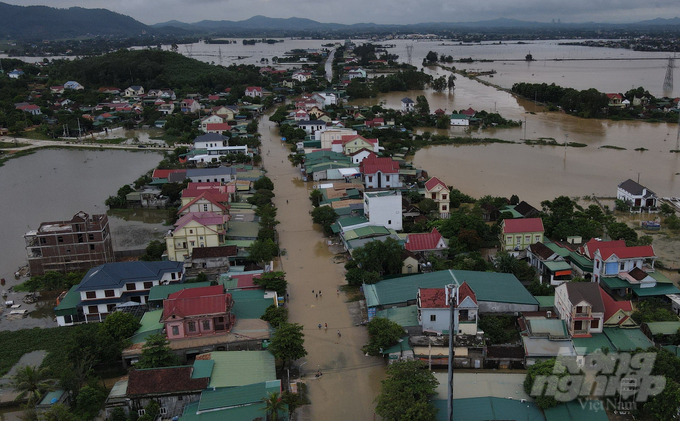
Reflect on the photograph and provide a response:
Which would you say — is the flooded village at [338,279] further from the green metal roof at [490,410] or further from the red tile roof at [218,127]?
the red tile roof at [218,127]

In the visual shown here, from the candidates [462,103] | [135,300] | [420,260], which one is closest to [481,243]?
[420,260]

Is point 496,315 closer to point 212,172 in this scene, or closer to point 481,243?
point 481,243

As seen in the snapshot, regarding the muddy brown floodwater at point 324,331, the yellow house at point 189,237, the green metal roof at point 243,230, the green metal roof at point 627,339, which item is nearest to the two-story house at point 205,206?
the green metal roof at point 243,230

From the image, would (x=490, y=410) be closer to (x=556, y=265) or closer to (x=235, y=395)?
(x=235, y=395)

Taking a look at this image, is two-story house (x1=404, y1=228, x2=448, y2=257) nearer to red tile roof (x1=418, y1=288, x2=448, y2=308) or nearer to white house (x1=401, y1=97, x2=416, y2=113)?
red tile roof (x1=418, y1=288, x2=448, y2=308)

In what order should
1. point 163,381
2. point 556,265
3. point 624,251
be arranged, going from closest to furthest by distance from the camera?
point 163,381 < point 624,251 < point 556,265

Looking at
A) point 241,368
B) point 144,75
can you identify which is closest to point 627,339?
point 241,368
